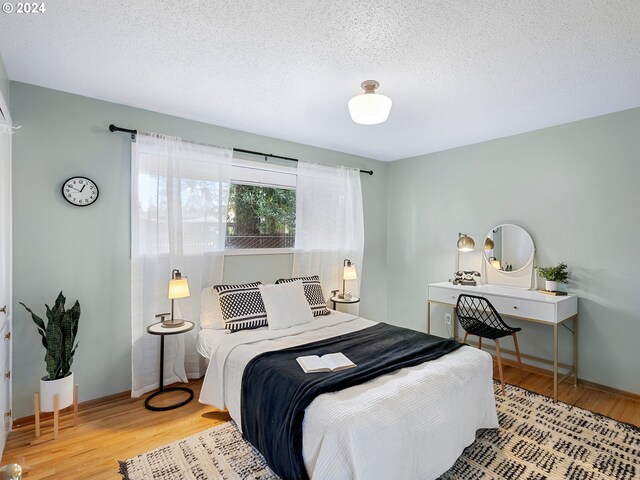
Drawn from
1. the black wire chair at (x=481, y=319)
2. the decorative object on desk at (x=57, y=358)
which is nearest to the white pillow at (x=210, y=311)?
the decorative object on desk at (x=57, y=358)

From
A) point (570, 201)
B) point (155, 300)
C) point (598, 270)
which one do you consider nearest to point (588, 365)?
point (598, 270)

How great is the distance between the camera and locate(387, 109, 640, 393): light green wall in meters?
2.97

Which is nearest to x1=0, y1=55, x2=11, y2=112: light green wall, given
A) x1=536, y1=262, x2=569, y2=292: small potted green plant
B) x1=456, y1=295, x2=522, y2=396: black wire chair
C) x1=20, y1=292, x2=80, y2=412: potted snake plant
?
x1=20, y1=292, x2=80, y2=412: potted snake plant

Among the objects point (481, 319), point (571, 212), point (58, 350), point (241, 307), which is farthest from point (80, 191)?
point (571, 212)

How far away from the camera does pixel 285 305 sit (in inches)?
122

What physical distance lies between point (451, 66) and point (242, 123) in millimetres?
1975

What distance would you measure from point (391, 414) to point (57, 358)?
7.51ft

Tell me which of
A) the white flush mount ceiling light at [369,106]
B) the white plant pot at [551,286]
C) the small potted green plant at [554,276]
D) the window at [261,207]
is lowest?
the white plant pot at [551,286]

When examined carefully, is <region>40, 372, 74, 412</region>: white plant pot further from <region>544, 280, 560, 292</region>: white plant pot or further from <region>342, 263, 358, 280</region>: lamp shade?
<region>544, 280, 560, 292</region>: white plant pot

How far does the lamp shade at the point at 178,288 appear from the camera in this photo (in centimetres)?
279

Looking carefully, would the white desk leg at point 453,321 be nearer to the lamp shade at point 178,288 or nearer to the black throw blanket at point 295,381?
the black throw blanket at point 295,381

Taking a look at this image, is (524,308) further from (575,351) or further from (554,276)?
(575,351)

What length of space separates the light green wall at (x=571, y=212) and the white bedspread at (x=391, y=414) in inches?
62.0

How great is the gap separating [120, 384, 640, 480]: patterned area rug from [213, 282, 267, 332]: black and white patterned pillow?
77cm
